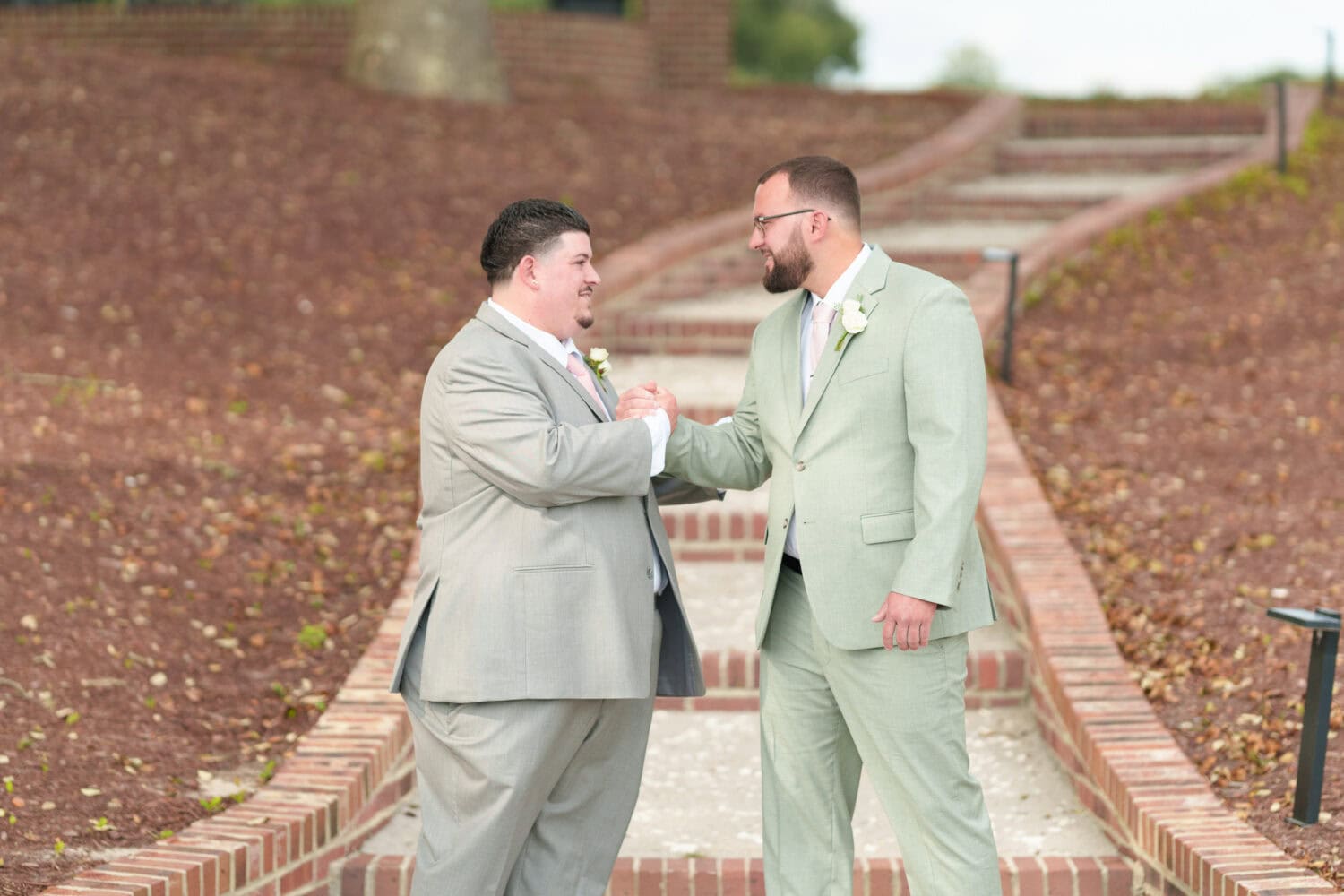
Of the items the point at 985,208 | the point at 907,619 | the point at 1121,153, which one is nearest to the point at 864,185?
the point at 985,208

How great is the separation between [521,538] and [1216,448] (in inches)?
189

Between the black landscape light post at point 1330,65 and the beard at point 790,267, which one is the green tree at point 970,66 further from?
the beard at point 790,267

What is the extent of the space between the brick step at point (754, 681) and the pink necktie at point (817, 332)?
1.88m

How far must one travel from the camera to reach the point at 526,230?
346 centimetres

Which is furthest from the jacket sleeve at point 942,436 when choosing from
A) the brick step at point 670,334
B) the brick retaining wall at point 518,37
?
the brick retaining wall at point 518,37

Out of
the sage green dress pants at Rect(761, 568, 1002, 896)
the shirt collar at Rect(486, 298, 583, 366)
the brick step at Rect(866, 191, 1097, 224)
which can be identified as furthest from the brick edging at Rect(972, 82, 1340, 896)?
the brick step at Rect(866, 191, 1097, 224)

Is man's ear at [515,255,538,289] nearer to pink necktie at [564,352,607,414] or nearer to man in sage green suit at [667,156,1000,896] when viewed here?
pink necktie at [564,352,607,414]

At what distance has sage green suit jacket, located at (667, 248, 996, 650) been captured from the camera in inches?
133

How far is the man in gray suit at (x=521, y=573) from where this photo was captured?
11.1 ft

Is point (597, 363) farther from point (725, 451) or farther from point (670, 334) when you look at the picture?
point (670, 334)

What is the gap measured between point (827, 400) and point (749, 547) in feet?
9.32

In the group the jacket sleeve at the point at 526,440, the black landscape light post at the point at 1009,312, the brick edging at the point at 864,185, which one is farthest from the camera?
the brick edging at the point at 864,185

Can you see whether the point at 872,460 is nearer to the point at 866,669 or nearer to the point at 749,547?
the point at 866,669

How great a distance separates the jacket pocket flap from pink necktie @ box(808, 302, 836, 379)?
43 centimetres
